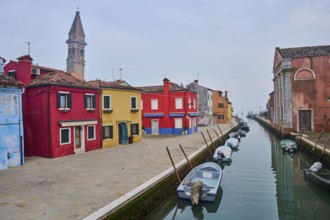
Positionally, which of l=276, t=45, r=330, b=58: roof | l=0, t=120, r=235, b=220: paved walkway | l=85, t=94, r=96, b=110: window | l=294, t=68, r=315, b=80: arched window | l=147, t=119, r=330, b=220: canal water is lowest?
l=147, t=119, r=330, b=220: canal water

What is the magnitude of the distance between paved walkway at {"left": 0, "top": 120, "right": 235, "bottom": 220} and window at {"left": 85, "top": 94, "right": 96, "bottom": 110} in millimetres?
4851

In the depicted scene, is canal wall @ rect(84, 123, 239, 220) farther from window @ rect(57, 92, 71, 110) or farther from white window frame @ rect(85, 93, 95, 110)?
white window frame @ rect(85, 93, 95, 110)

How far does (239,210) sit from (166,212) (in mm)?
3376

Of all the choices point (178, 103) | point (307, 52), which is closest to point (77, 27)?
point (178, 103)

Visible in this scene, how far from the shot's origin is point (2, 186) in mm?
11562

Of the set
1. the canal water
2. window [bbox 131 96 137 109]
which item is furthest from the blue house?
window [bbox 131 96 137 109]

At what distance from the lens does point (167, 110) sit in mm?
36062

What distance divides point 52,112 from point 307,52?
107 ft

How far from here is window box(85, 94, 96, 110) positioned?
2202 cm

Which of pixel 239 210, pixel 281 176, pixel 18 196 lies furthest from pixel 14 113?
pixel 281 176

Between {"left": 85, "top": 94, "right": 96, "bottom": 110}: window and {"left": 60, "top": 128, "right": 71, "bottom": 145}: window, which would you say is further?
{"left": 85, "top": 94, "right": 96, "bottom": 110}: window

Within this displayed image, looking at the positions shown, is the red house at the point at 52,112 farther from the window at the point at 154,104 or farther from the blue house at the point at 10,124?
the window at the point at 154,104

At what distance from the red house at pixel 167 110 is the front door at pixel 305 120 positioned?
47.7ft

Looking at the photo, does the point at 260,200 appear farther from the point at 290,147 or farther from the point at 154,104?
the point at 154,104
